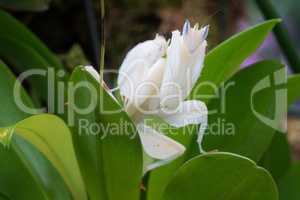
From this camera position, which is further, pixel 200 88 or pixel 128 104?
pixel 200 88

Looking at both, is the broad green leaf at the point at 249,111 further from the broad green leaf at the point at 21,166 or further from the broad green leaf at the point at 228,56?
the broad green leaf at the point at 21,166

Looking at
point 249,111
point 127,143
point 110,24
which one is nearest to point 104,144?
point 127,143

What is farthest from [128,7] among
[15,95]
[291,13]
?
[291,13]

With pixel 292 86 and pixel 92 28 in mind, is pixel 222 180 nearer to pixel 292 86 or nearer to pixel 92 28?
pixel 292 86

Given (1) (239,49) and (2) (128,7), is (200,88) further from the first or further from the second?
(2) (128,7)

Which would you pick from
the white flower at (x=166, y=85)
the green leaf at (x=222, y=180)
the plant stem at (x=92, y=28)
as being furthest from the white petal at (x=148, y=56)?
the plant stem at (x=92, y=28)

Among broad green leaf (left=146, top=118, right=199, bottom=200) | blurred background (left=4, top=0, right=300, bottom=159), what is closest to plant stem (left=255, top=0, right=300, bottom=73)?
blurred background (left=4, top=0, right=300, bottom=159)
